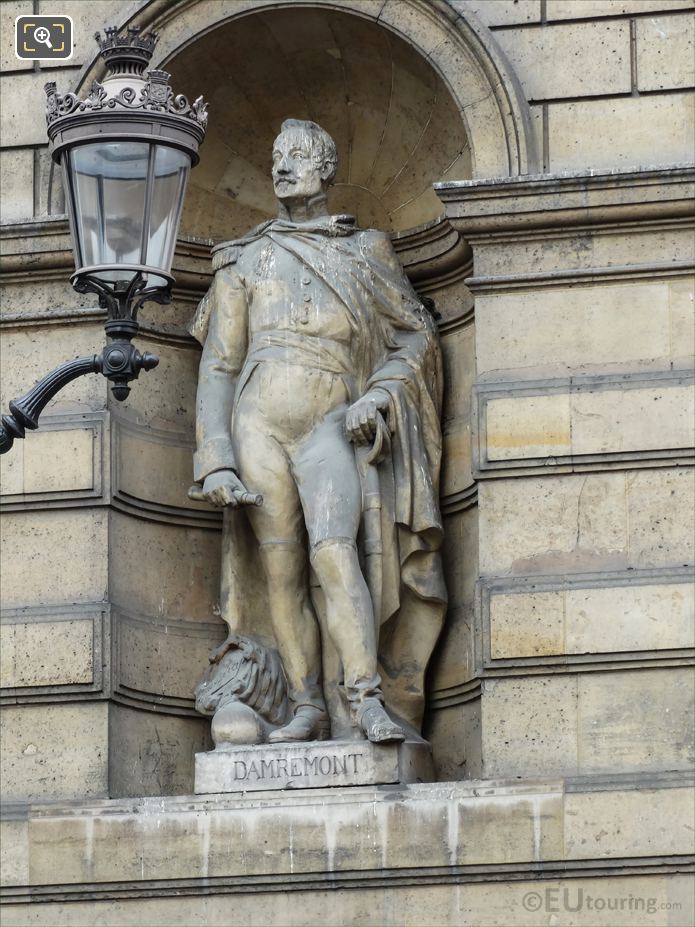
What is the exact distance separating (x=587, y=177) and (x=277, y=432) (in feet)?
Result: 7.12

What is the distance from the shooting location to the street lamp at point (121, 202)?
37.3 ft

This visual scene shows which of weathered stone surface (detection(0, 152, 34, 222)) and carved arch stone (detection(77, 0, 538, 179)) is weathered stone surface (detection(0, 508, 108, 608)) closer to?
weathered stone surface (detection(0, 152, 34, 222))

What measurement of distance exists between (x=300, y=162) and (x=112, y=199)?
3.88 m

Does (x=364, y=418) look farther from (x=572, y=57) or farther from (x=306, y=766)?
(x=572, y=57)

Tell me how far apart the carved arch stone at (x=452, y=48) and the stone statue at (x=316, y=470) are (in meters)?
0.76

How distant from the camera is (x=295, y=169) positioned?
15.1m

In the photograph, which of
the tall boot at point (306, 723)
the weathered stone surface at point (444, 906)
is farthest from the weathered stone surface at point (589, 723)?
the tall boot at point (306, 723)

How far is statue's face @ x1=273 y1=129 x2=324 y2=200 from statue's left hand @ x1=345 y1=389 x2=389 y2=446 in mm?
1313

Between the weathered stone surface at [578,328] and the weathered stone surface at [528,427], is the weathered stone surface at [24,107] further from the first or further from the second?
the weathered stone surface at [528,427]

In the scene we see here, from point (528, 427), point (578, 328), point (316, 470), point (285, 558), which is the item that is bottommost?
point (285, 558)

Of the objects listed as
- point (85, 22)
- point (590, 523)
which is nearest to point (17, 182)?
point (85, 22)

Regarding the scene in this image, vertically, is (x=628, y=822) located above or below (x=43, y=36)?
below

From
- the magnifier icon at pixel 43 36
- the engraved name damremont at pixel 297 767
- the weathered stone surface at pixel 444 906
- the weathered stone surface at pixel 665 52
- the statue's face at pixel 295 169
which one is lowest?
the weathered stone surface at pixel 444 906

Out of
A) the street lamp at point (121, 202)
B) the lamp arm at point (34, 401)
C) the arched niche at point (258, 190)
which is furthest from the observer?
the arched niche at point (258, 190)
